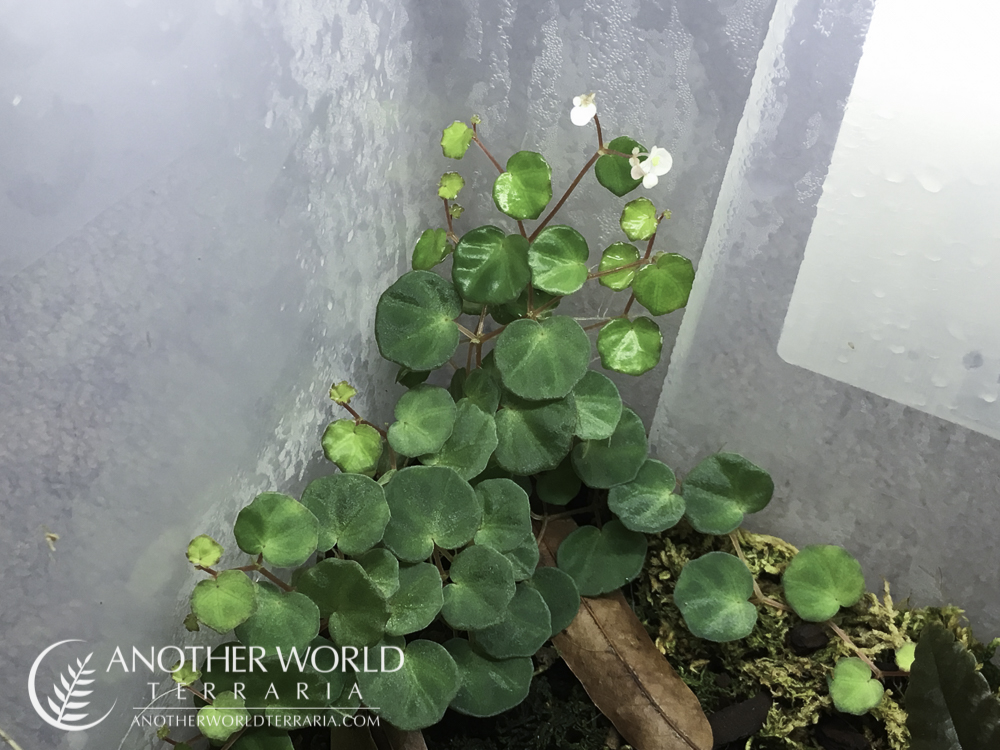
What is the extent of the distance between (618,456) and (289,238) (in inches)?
19.5

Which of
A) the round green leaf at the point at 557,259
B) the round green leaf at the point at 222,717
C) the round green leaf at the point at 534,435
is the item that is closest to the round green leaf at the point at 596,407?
the round green leaf at the point at 534,435

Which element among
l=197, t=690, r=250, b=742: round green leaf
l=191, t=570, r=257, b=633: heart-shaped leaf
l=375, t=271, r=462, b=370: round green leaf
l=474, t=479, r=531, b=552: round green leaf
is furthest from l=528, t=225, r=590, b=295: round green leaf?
l=197, t=690, r=250, b=742: round green leaf

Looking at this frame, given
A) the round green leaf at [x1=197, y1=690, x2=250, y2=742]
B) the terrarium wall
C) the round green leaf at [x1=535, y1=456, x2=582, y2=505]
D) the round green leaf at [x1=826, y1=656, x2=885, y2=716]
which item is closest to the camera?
the terrarium wall

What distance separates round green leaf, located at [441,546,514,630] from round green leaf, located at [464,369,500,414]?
18 cm

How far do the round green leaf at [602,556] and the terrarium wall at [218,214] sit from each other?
0.21 m

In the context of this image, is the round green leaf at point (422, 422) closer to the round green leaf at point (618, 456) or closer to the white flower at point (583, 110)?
the round green leaf at point (618, 456)

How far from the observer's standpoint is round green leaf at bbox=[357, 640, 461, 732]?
0.72 metres

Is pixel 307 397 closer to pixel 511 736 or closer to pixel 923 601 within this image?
pixel 511 736

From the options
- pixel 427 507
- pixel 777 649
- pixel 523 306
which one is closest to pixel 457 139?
pixel 523 306

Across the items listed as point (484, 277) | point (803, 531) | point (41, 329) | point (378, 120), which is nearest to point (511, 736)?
point (803, 531)

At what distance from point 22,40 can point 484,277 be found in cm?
49

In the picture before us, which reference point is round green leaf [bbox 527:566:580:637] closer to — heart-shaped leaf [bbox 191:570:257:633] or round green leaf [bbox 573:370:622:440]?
round green leaf [bbox 573:370:622:440]

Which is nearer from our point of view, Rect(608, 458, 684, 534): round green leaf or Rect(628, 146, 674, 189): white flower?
Rect(628, 146, 674, 189): white flower

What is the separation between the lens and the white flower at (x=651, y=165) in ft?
2.50
